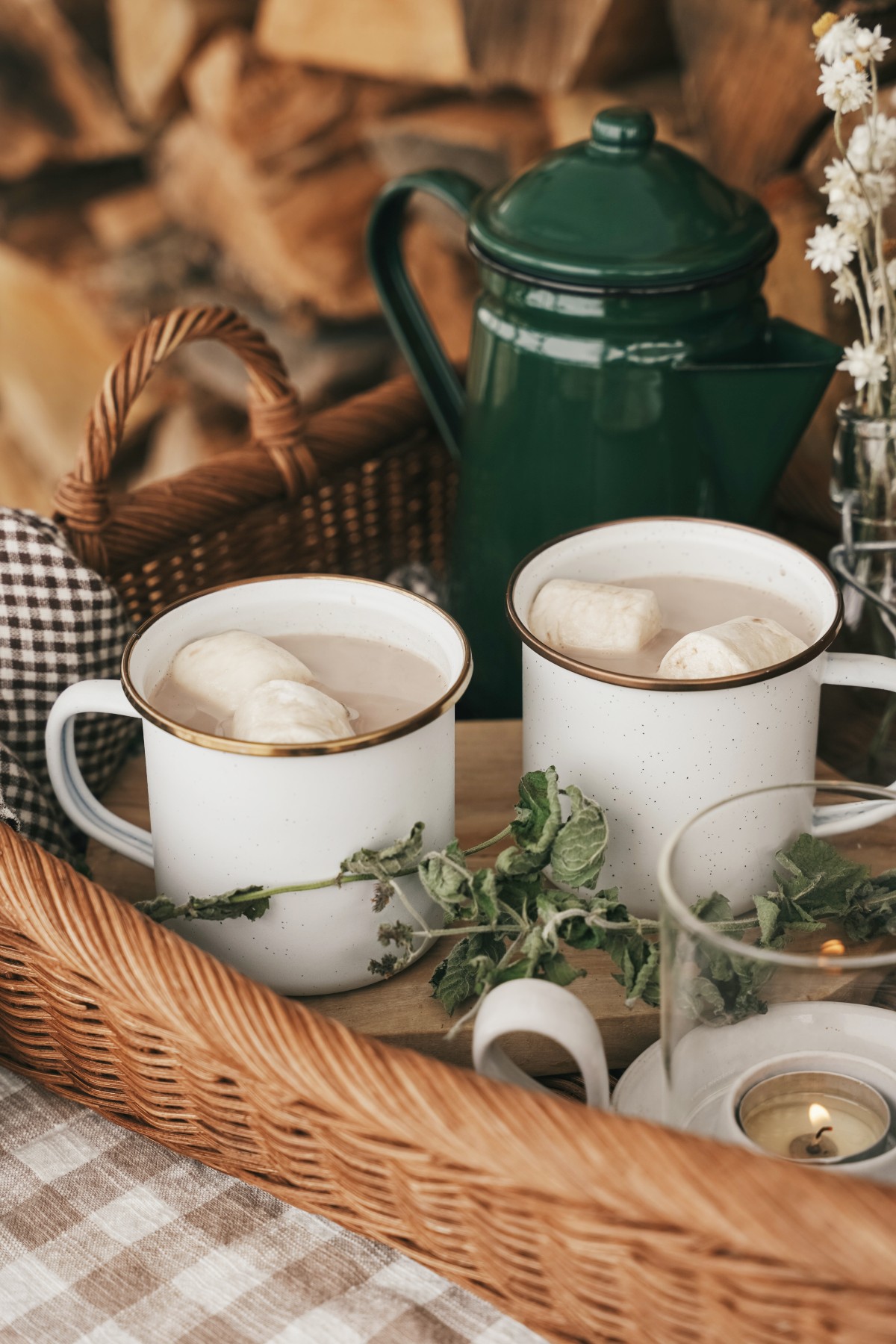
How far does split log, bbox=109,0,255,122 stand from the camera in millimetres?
1169

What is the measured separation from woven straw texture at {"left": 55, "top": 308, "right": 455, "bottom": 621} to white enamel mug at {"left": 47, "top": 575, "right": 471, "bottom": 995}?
0.44 feet

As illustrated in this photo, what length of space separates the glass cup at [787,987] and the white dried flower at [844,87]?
275 millimetres

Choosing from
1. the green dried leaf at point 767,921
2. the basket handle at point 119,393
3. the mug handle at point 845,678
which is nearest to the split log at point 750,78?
the basket handle at point 119,393

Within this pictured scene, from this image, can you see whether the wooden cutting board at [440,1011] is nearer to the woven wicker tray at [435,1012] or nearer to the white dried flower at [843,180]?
the woven wicker tray at [435,1012]

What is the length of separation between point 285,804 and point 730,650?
167 millimetres

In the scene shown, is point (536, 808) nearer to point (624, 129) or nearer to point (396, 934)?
point (396, 934)

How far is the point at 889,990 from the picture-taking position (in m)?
0.40

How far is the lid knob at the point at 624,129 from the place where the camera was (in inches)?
24.1

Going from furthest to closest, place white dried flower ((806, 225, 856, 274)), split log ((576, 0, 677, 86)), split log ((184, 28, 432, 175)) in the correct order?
1. split log ((184, 28, 432, 175))
2. split log ((576, 0, 677, 86))
3. white dried flower ((806, 225, 856, 274))

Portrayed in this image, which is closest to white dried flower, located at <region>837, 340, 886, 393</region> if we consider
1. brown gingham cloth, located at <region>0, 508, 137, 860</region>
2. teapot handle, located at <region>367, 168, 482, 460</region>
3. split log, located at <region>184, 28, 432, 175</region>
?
teapot handle, located at <region>367, 168, 482, 460</region>

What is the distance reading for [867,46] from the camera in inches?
20.5

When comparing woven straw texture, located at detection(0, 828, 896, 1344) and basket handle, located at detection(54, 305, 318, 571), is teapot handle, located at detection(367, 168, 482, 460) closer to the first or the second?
basket handle, located at detection(54, 305, 318, 571)

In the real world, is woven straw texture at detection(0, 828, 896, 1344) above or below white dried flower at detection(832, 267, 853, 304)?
below

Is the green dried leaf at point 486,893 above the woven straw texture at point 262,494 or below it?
below
